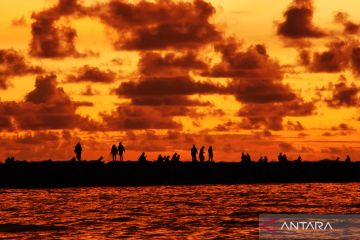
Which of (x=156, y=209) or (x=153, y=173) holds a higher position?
(x=153, y=173)

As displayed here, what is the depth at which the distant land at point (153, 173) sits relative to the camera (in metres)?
77.1

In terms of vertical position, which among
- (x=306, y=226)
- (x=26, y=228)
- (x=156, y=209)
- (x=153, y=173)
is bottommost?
(x=306, y=226)

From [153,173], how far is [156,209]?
28336 mm

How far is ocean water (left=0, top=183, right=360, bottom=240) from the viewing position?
43.0 m

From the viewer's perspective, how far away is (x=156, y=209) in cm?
5450

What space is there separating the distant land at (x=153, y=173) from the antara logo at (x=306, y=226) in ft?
108

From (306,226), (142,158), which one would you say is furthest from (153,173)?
(306,226)

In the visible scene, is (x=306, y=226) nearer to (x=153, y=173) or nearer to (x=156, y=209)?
(x=156, y=209)

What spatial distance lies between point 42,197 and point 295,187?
87.4 feet

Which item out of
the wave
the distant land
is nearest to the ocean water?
the wave

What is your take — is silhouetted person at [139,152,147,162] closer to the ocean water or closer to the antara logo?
the ocean water

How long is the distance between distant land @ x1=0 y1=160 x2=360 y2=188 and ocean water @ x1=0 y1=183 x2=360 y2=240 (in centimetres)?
432

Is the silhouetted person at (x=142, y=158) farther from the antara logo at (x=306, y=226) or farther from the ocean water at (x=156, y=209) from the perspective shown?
the antara logo at (x=306, y=226)

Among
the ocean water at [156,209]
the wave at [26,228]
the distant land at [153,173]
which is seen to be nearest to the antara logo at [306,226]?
the ocean water at [156,209]
